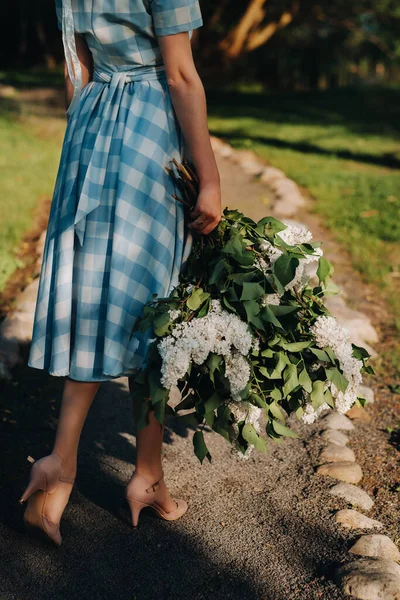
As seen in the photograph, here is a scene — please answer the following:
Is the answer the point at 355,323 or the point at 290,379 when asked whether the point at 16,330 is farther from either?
the point at 290,379

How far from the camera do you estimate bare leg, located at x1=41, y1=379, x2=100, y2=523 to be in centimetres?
221

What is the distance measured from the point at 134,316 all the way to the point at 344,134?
31.0ft

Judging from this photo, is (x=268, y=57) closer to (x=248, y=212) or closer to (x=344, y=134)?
(x=344, y=134)

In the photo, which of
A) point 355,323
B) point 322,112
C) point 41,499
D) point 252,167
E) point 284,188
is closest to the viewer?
point 41,499

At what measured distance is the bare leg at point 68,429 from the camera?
2.21 metres

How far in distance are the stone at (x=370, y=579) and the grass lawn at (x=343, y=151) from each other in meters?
2.32

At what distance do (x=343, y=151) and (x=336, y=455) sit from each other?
7.31 m

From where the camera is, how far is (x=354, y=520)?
245cm

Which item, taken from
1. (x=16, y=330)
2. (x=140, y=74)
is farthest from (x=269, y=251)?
(x=16, y=330)

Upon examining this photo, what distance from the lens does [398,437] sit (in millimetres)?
3139

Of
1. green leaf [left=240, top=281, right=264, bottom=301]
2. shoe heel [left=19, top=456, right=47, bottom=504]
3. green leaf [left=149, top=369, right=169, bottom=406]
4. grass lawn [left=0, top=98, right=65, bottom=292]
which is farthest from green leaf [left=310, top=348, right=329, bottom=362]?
grass lawn [left=0, top=98, right=65, bottom=292]

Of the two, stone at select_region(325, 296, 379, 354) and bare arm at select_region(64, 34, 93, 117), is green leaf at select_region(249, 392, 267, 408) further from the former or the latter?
stone at select_region(325, 296, 379, 354)

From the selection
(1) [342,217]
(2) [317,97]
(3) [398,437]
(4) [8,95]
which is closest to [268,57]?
(2) [317,97]

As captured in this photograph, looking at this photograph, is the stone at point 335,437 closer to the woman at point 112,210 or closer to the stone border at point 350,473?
the stone border at point 350,473
